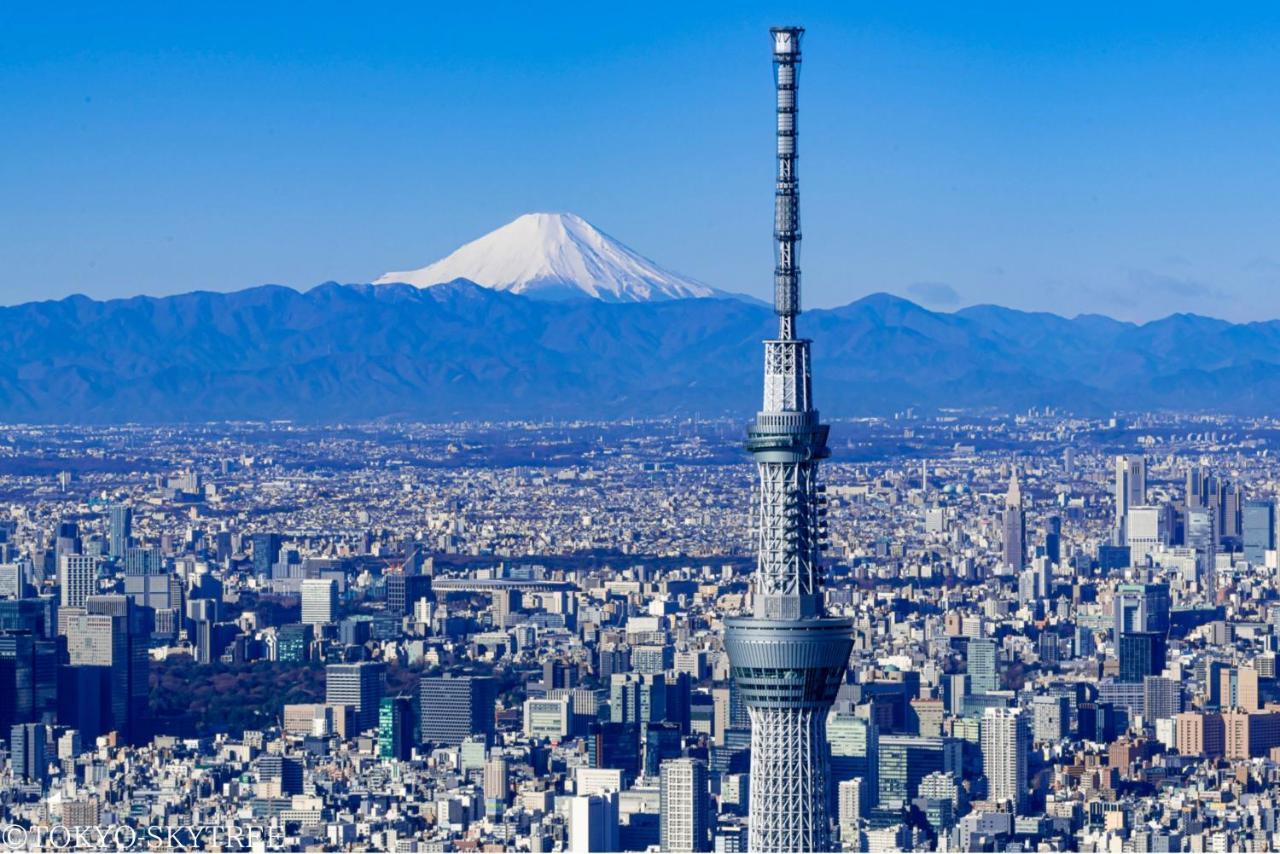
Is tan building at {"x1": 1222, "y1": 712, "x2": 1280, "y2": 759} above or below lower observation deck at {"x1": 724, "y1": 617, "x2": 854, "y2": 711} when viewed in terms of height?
below

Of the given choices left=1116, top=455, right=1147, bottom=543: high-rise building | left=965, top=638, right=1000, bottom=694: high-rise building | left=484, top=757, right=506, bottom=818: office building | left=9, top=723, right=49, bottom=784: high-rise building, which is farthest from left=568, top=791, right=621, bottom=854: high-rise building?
left=1116, top=455, right=1147, bottom=543: high-rise building

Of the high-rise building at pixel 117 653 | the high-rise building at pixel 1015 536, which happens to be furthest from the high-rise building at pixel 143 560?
the high-rise building at pixel 1015 536

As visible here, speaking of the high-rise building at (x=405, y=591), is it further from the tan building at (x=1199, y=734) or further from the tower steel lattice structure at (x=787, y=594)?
the tower steel lattice structure at (x=787, y=594)

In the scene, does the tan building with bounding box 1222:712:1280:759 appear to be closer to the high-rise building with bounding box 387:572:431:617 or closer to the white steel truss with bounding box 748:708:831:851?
the white steel truss with bounding box 748:708:831:851

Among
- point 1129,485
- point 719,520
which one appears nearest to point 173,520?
point 719,520

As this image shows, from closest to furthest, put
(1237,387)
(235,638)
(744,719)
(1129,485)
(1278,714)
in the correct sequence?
(744,719) < (1278,714) < (235,638) < (1129,485) < (1237,387)

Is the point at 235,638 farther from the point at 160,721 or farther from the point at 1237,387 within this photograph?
the point at 1237,387

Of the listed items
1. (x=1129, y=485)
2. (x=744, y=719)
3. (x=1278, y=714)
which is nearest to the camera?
(x=744, y=719)
